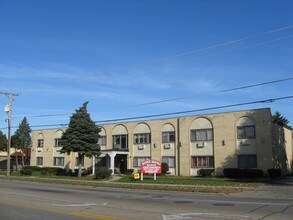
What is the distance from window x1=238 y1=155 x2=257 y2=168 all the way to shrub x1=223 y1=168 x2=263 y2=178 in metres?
1.99

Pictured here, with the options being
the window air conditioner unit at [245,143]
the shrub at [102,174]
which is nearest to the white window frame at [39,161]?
the shrub at [102,174]

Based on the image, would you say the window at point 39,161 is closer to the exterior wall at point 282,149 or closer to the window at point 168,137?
the window at point 168,137

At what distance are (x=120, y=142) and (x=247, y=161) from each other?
1839 centimetres

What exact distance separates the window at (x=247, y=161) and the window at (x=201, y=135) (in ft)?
14.2

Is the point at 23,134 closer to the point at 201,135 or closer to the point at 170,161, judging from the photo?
the point at 170,161

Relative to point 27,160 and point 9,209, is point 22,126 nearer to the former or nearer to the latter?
point 27,160

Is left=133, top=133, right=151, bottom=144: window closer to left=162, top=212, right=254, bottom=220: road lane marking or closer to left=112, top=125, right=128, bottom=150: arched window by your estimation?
left=112, top=125, right=128, bottom=150: arched window

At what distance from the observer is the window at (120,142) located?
49.3m

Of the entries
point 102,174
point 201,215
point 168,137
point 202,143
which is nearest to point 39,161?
point 168,137

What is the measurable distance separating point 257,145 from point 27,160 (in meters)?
61.1

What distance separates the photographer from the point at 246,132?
127ft

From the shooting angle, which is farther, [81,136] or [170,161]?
[170,161]

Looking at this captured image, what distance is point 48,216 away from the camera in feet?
36.1

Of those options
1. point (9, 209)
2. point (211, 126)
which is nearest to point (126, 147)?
point (211, 126)
